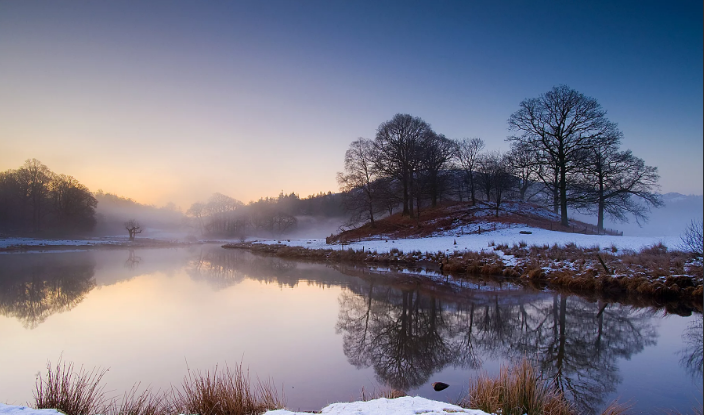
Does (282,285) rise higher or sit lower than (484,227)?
lower

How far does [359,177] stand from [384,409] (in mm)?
34256

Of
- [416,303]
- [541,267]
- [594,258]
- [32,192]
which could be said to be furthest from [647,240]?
[32,192]

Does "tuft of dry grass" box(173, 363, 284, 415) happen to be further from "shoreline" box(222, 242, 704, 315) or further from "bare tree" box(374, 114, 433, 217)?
"bare tree" box(374, 114, 433, 217)

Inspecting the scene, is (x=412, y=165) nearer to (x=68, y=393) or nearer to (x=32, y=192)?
(x=68, y=393)

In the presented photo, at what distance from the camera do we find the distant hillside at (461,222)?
29.5m

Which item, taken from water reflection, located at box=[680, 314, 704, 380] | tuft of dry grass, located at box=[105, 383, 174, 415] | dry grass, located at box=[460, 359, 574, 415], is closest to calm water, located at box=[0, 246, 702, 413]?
water reflection, located at box=[680, 314, 704, 380]

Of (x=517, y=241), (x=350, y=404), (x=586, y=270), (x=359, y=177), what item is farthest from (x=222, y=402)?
(x=359, y=177)

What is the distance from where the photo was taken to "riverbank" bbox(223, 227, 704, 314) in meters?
11.4

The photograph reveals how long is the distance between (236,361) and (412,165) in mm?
31730

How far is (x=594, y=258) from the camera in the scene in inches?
607

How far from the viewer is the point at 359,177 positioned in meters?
37.5

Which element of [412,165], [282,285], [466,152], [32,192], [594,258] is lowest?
[282,285]

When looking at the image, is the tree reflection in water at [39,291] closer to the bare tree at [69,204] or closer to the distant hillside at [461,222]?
the bare tree at [69,204]

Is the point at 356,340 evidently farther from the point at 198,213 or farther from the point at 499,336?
the point at 198,213
